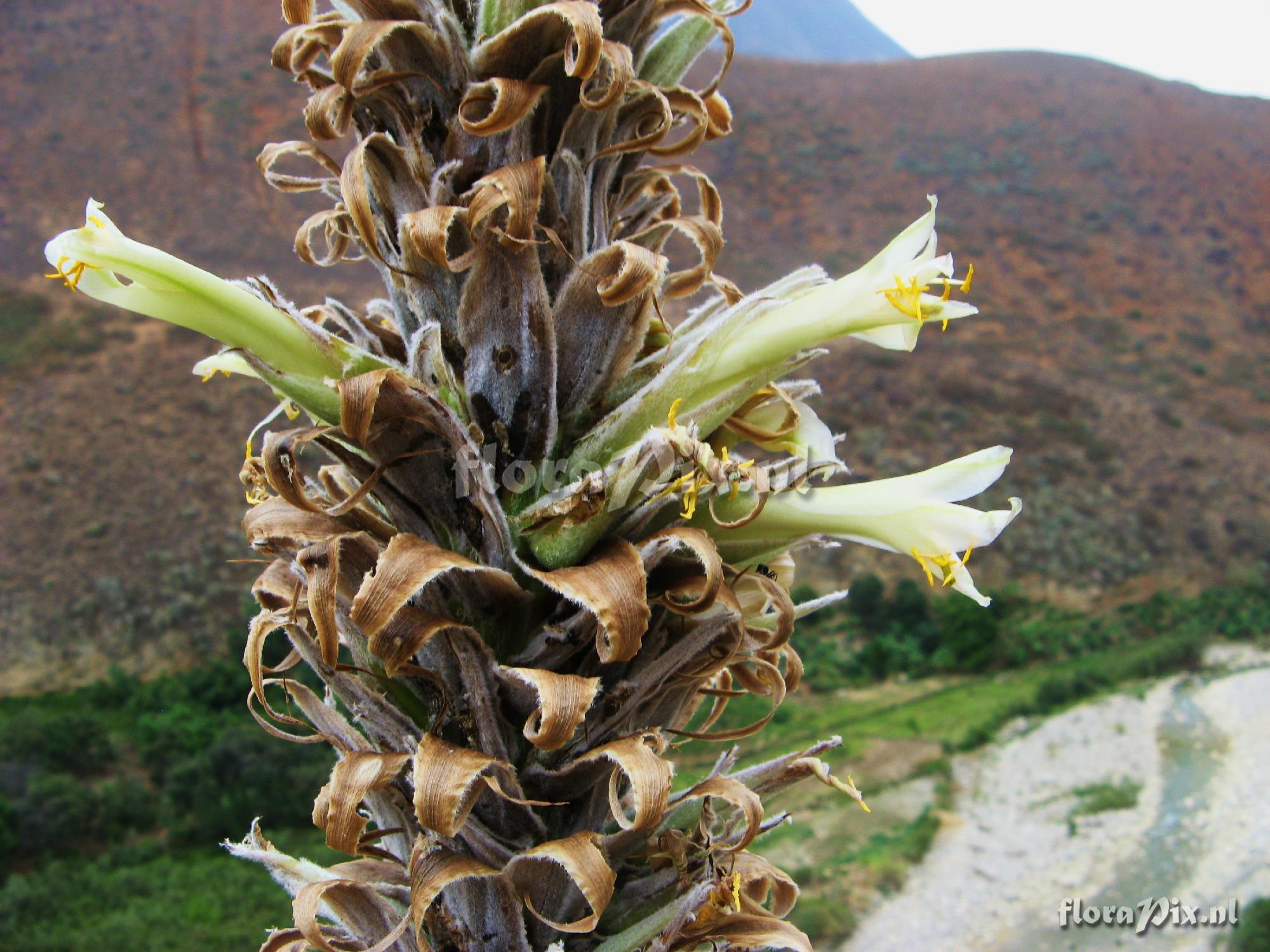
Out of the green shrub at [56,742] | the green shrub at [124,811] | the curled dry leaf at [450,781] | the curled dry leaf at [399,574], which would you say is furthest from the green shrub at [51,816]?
the curled dry leaf at [399,574]

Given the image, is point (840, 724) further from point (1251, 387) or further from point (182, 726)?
point (1251, 387)

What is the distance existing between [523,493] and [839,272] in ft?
215

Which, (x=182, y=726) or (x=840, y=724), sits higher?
(x=840, y=724)

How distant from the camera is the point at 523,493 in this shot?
2197 mm

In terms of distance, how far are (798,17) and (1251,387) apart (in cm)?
13069

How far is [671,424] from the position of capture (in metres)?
Result: 2.05

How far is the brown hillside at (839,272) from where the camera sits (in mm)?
41281

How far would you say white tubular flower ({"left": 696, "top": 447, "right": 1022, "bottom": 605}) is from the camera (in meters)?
2.23

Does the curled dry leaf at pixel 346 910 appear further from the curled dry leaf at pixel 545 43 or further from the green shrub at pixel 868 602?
the green shrub at pixel 868 602

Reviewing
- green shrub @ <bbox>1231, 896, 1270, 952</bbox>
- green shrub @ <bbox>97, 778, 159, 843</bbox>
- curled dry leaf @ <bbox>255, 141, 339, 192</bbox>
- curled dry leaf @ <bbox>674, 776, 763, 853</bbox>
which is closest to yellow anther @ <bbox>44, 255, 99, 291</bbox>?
curled dry leaf @ <bbox>255, 141, 339, 192</bbox>

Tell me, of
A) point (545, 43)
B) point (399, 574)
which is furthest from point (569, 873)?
point (545, 43)

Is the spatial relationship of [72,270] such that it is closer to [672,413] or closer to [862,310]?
[672,413]

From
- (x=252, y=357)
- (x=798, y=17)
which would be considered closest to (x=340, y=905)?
(x=252, y=357)

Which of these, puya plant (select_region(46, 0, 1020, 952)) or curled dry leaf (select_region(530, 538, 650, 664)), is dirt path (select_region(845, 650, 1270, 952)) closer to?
puya plant (select_region(46, 0, 1020, 952))
